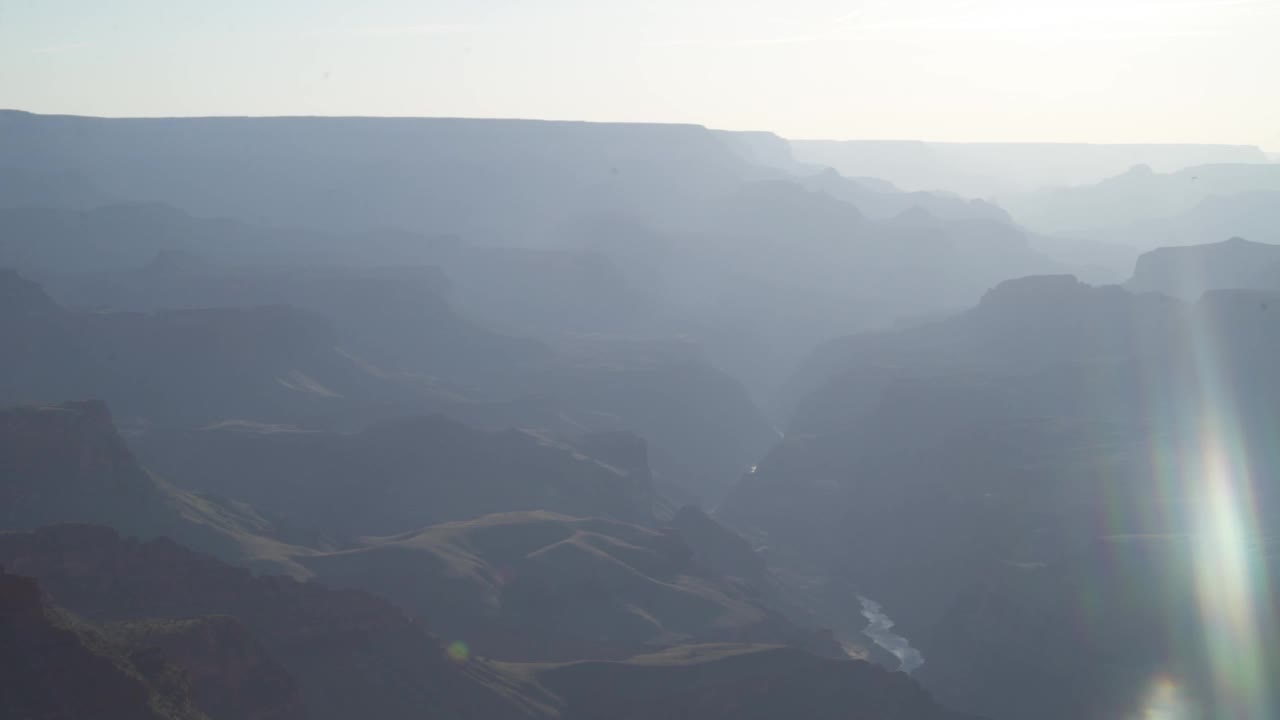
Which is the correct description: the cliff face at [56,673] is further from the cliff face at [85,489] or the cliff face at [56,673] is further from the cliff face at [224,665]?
the cliff face at [85,489]

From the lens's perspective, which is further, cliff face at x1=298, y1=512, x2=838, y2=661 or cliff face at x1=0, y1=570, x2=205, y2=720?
cliff face at x1=298, y1=512, x2=838, y2=661

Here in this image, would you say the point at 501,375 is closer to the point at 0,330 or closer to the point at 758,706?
the point at 0,330

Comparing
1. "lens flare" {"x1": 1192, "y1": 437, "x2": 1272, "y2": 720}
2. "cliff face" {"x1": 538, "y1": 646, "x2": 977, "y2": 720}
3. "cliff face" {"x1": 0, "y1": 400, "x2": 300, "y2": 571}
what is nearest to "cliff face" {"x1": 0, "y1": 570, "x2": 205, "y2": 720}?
"cliff face" {"x1": 538, "y1": 646, "x2": 977, "y2": 720}

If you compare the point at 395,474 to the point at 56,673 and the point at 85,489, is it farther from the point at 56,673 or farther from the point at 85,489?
the point at 56,673

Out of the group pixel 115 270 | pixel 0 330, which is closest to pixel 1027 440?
pixel 0 330

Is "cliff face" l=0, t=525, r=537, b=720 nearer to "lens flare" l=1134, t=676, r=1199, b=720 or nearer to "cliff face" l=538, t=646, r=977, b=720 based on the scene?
"cliff face" l=538, t=646, r=977, b=720

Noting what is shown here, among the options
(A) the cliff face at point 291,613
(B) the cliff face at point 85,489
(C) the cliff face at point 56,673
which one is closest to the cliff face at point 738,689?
(A) the cliff face at point 291,613

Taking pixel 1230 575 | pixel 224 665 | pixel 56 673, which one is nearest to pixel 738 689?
pixel 224 665

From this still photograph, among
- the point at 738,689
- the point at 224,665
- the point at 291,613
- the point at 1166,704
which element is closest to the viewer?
the point at 224,665
